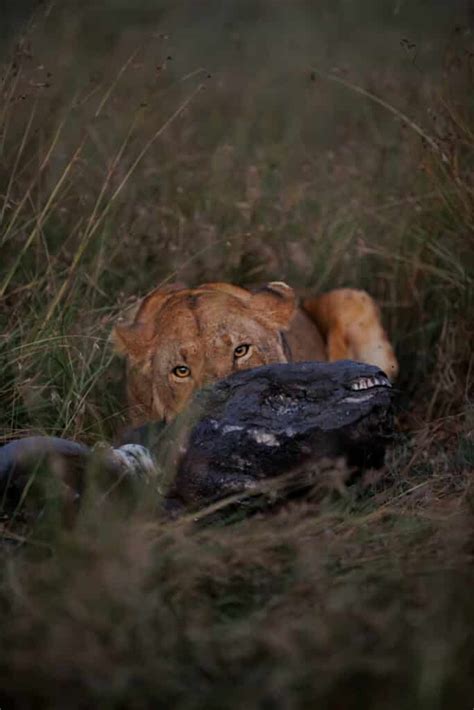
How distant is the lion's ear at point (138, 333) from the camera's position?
4625 mm

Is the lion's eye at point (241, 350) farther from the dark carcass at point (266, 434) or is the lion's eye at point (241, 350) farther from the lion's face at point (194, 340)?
the dark carcass at point (266, 434)

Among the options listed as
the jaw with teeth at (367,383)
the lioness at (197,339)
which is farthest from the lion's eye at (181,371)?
the jaw with teeth at (367,383)

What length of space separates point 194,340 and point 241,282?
115 cm

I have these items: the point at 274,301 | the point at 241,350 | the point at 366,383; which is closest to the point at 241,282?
the point at 274,301

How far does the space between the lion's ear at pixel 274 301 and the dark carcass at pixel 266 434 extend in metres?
1.18

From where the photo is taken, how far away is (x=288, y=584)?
2.79 m

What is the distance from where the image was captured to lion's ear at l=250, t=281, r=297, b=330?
482 cm

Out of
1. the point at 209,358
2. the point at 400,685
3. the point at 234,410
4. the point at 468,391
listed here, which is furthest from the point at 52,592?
the point at 468,391

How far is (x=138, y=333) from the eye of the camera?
184 inches

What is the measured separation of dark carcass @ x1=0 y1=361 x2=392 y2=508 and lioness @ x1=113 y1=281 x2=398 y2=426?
555 mm

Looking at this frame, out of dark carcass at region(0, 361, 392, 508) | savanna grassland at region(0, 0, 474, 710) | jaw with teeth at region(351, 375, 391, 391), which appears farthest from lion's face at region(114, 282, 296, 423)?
jaw with teeth at region(351, 375, 391, 391)

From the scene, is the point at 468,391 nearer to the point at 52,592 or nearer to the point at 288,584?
the point at 288,584

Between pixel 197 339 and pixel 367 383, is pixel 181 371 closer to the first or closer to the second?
pixel 197 339

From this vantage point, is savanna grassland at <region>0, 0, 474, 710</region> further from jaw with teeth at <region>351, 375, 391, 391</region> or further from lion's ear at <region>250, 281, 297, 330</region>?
lion's ear at <region>250, 281, 297, 330</region>
